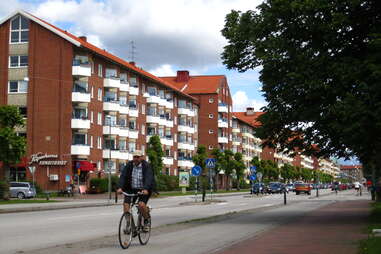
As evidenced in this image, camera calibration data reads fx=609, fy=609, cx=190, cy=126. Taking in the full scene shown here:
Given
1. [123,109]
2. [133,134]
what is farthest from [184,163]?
[123,109]

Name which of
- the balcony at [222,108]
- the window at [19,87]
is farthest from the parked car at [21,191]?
the balcony at [222,108]

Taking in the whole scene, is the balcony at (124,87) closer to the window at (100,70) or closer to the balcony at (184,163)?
the window at (100,70)

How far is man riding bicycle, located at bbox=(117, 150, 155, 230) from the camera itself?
12.3 metres

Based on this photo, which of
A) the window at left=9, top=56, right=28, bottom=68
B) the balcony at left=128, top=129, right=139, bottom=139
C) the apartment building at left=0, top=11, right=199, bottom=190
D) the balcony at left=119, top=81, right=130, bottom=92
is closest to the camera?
the apartment building at left=0, top=11, right=199, bottom=190

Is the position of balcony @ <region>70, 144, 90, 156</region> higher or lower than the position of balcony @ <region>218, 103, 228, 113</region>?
lower

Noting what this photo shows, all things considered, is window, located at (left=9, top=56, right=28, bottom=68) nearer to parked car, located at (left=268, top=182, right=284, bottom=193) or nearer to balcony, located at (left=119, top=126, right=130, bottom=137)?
balcony, located at (left=119, top=126, right=130, bottom=137)

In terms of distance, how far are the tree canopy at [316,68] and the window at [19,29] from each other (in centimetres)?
4673

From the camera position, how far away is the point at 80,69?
209 ft

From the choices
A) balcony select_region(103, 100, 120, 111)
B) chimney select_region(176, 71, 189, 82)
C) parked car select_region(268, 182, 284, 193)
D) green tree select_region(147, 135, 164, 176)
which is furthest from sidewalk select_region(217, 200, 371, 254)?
chimney select_region(176, 71, 189, 82)

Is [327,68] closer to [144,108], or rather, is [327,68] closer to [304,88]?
[304,88]

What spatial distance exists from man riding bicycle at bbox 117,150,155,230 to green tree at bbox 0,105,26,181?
108 feet

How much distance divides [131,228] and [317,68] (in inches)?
369

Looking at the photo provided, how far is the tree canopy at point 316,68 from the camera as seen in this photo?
57.8ft

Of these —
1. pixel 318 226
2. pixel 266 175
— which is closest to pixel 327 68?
pixel 318 226
